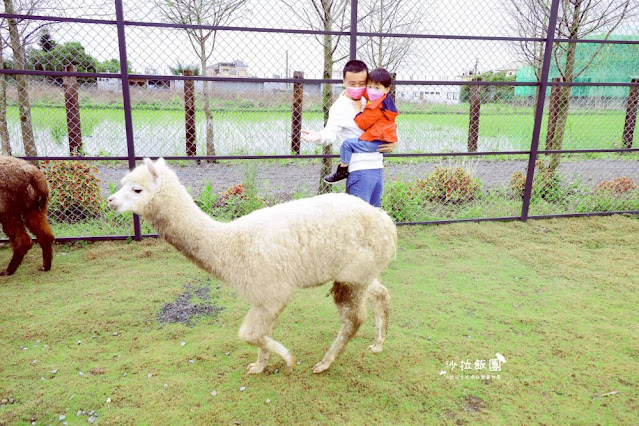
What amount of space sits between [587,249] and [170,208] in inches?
192

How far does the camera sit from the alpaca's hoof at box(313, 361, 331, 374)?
9.12 ft

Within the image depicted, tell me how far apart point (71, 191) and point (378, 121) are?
4.08m

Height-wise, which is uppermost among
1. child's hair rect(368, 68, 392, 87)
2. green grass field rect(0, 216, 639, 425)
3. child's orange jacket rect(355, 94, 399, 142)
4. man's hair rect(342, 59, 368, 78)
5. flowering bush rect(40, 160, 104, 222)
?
man's hair rect(342, 59, 368, 78)

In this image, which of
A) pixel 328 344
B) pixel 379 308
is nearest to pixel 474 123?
pixel 379 308

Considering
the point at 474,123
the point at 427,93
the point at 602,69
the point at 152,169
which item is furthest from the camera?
the point at 602,69

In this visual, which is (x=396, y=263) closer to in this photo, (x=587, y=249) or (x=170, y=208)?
(x=587, y=249)

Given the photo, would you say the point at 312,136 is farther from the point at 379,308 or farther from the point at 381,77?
the point at 379,308

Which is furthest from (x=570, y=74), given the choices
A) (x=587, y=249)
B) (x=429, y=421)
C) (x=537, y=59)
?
(x=429, y=421)

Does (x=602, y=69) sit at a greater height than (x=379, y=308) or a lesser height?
greater

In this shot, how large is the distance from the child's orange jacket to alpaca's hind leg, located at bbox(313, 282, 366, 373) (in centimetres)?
127

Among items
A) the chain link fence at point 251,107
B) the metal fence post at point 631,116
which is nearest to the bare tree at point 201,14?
the chain link fence at point 251,107

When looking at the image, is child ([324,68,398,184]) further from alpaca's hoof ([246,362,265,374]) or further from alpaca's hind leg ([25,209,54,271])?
alpaca's hind leg ([25,209,54,271])

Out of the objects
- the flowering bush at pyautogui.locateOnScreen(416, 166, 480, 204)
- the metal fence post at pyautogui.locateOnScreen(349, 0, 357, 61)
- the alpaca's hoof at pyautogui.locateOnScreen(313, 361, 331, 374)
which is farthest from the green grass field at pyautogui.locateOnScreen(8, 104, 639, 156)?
the alpaca's hoof at pyautogui.locateOnScreen(313, 361, 331, 374)

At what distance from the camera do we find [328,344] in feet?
10.3
